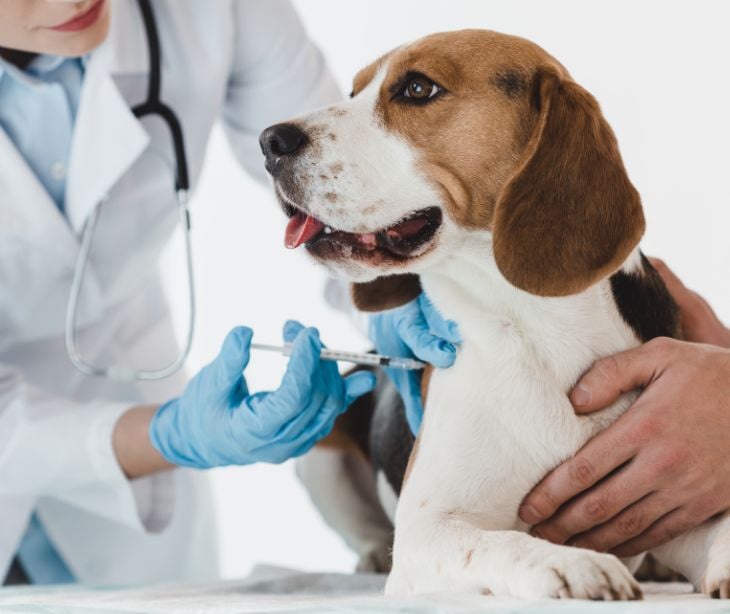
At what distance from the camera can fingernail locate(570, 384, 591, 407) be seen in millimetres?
1567

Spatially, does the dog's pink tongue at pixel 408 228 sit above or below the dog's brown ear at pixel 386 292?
above

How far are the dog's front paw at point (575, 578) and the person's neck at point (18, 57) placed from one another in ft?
4.99

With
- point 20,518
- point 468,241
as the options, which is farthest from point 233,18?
point 20,518

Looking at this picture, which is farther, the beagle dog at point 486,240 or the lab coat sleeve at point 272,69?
the lab coat sleeve at point 272,69

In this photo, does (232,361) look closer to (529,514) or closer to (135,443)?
(135,443)

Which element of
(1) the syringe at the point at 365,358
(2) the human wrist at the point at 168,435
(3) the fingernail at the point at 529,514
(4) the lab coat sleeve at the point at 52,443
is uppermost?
(3) the fingernail at the point at 529,514

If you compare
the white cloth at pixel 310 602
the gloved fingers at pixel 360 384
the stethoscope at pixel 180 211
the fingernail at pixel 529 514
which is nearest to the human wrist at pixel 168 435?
the stethoscope at pixel 180 211

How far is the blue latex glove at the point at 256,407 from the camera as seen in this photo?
176cm

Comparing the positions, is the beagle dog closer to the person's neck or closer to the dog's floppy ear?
the dog's floppy ear

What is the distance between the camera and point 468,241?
162cm

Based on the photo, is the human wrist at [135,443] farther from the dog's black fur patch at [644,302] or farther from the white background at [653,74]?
the white background at [653,74]

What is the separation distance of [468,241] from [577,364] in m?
0.27

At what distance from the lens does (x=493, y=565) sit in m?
1.31

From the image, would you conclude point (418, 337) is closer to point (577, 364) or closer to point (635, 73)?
point (577, 364)
